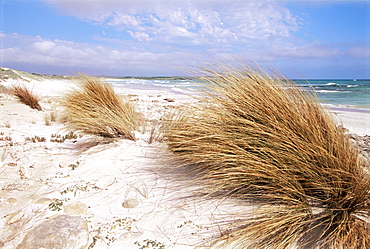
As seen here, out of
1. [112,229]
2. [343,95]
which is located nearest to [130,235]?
[112,229]

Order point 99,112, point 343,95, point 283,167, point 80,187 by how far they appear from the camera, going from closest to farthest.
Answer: point 283,167, point 80,187, point 99,112, point 343,95

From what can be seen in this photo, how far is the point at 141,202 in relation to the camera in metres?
2.22

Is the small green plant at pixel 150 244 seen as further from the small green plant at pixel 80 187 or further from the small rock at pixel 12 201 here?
the small rock at pixel 12 201

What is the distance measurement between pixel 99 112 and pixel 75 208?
6.31 feet

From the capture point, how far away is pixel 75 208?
2152mm

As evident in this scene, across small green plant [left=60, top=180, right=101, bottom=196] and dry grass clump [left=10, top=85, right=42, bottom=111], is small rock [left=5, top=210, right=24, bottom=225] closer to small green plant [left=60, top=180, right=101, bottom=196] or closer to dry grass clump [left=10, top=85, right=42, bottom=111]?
small green plant [left=60, top=180, right=101, bottom=196]

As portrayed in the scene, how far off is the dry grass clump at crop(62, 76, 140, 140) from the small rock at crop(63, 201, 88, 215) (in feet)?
4.69

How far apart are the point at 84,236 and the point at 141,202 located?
1.78ft

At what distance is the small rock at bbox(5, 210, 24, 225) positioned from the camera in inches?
79.3

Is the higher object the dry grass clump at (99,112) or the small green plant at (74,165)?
the dry grass clump at (99,112)

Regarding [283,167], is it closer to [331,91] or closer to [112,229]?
[112,229]

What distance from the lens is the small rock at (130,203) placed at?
217 centimetres

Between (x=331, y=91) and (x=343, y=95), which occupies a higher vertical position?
(x=331, y=91)

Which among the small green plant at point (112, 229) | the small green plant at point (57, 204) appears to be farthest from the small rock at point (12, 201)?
the small green plant at point (112, 229)
